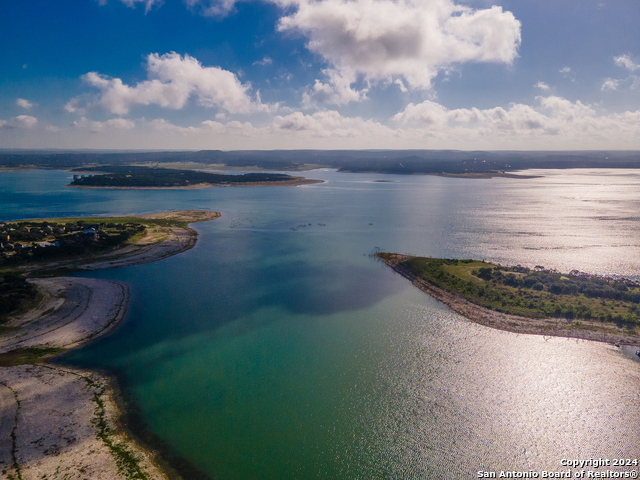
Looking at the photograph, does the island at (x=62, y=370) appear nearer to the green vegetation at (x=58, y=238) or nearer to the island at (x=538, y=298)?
the green vegetation at (x=58, y=238)

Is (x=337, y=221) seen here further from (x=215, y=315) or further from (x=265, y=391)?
(x=265, y=391)

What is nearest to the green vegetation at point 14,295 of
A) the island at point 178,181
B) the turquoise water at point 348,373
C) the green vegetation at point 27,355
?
the green vegetation at point 27,355

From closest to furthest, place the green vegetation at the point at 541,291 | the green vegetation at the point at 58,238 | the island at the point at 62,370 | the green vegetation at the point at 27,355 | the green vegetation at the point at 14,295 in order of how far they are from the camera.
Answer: the island at the point at 62,370, the green vegetation at the point at 27,355, the green vegetation at the point at 14,295, the green vegetation at the point at 541,291, the green vegetation at the point at 58,238

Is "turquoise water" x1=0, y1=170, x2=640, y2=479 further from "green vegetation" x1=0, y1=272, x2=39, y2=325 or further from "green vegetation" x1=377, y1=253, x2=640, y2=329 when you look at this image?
"green vegetation" x1=0, y1=272, x2=39, y2=325

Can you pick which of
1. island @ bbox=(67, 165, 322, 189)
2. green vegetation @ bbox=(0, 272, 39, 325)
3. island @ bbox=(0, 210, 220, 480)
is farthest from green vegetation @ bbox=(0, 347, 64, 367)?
island @ bbox=(67, 165, 322, 189)

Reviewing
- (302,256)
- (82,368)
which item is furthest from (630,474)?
(302,256)
